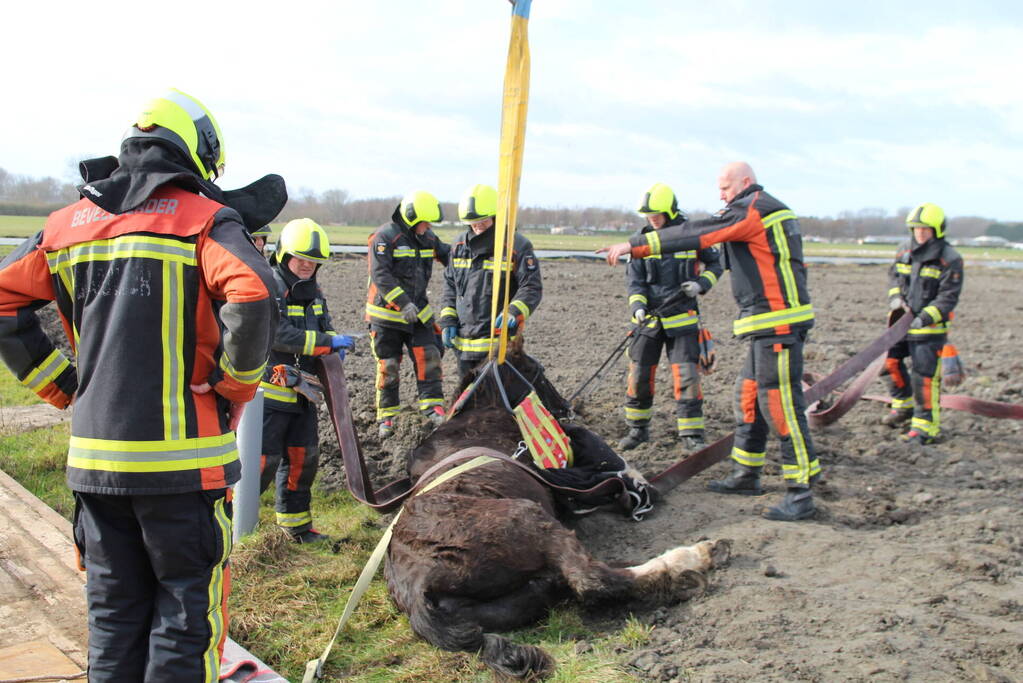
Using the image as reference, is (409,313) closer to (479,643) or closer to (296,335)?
(296,335)

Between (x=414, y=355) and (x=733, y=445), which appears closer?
(x=733, y=445)

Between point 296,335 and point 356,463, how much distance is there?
0.87 m

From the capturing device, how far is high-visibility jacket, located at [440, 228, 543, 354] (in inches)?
279

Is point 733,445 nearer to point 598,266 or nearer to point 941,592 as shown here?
point 941,592

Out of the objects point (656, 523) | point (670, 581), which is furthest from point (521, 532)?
point (656, 523)

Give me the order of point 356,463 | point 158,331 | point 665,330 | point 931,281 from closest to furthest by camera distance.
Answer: point 158,331
point 356,463
point 665,330
point 931,281

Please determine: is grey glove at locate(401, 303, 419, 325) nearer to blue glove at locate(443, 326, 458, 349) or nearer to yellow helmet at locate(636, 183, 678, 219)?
blue glove at locate(443, 326, 458, 349)

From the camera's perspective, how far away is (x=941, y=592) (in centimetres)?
383

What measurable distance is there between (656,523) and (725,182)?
238 centimetres

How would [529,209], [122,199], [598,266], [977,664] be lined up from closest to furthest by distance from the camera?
[122,199], [977,664], [598,266], [529,209]

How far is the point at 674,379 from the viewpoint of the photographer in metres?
7.14

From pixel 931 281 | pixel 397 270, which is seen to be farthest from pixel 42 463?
pixel 931 281

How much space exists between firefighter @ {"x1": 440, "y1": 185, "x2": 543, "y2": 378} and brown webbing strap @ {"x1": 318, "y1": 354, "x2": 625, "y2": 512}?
6.97 ft

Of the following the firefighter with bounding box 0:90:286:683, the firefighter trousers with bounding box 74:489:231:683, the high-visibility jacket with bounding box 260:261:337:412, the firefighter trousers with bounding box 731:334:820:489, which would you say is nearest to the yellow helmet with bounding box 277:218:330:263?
the high-visibility jacket with bounding box 260:261:337:412
